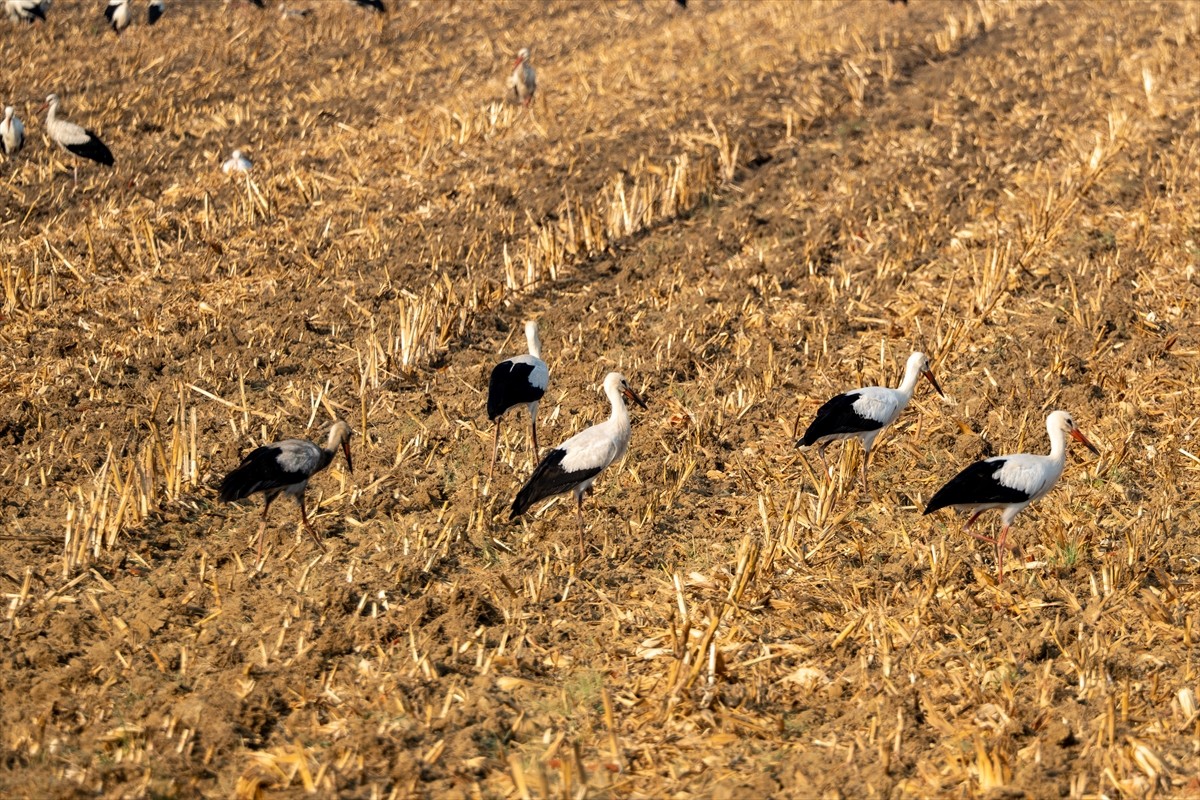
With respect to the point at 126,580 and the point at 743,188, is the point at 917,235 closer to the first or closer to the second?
the point at 743,188

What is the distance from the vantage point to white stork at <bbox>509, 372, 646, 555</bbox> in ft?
25.9

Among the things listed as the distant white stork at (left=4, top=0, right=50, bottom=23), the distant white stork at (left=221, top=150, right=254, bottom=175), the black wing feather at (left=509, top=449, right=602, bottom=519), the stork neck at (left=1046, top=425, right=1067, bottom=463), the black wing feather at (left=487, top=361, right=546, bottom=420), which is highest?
the distant white stork at (left=4, top=0, right=50, bottom=23)

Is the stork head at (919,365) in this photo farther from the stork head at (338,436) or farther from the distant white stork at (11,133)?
the distant white stork at (11,133)

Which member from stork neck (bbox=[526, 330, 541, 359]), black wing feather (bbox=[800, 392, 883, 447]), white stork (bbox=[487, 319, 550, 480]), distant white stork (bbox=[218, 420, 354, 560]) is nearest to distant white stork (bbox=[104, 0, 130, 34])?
stork neck (bbox=[526, 330, 541, 359])

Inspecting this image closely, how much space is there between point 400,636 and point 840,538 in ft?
9.38

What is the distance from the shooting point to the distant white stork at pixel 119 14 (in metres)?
22.9

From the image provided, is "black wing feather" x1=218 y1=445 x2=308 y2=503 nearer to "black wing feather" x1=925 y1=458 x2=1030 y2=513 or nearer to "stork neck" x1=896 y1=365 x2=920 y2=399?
"black wing feather" x1=925 y1=458 x2=1030 y2=513

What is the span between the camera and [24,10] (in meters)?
23.2

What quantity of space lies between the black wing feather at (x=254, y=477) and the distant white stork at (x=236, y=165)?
8253 mm

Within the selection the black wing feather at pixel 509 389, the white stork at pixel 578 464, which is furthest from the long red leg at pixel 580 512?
the black wing feather at pixel 509 389

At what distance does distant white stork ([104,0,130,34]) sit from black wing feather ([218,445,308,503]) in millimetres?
18097

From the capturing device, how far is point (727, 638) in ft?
22.5

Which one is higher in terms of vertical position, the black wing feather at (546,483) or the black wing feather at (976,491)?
the black wing feather at (546,483)

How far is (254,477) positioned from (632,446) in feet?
9.45
